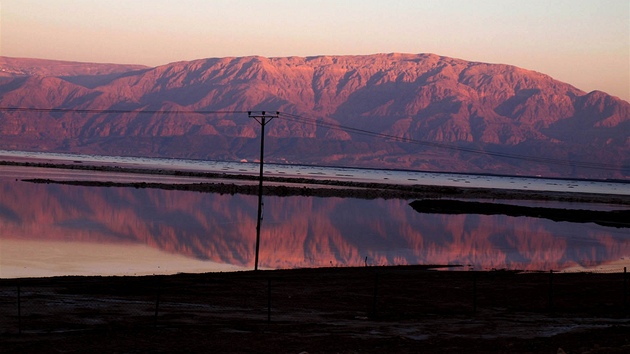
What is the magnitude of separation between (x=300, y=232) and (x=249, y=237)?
6.64 metres

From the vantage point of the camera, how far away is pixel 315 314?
27.9 m

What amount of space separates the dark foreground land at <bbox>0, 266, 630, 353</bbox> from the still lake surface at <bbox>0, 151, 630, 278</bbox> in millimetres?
8007

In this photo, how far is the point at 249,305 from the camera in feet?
96.9

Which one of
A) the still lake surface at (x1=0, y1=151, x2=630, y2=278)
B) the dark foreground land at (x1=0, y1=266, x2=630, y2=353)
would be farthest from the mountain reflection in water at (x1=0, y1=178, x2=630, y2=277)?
the dark foreground land at (x1=0, y1=266, x2=630, y2=353)

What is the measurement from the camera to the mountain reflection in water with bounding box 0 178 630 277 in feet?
168

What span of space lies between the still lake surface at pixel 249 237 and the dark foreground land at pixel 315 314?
8.01m

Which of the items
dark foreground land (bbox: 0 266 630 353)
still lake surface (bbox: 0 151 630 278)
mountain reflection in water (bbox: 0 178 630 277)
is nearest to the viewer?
dark foreground land (bbox: 0 266 630 353)

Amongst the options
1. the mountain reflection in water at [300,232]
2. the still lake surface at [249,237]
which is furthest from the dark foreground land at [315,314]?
the mountain reflection in water at [300,232]

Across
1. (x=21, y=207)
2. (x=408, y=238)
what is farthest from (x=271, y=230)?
(x=21, y=207)

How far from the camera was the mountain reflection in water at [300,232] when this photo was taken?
51344 mm

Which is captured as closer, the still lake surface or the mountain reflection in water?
the still lake surface

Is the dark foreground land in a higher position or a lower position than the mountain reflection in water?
higher

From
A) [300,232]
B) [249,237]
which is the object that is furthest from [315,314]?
[300,232]

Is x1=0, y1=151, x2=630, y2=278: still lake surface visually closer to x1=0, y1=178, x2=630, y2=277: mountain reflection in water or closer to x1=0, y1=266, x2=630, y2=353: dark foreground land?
x1=0, y1=178, x2=630, y2=277: mountain reflection in water
